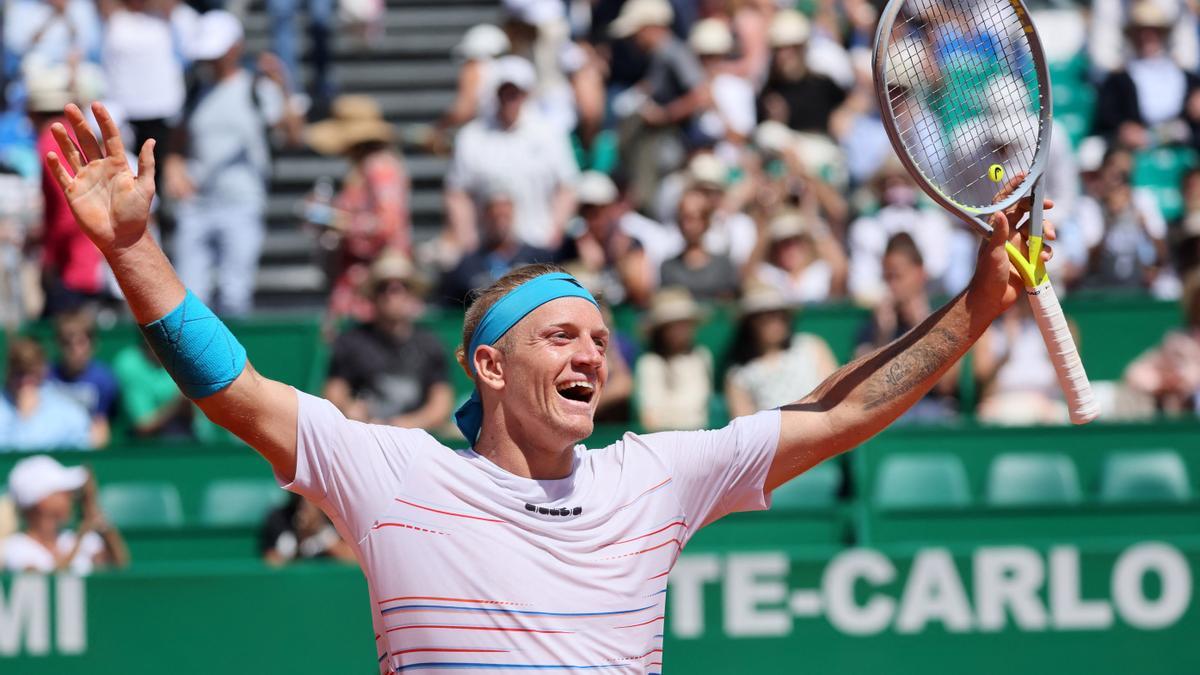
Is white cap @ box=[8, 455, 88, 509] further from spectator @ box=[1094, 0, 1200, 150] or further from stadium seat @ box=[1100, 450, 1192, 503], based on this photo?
spectator @ box=[1094, 0, 1200, 150]

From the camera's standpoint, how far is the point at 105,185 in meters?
3.12

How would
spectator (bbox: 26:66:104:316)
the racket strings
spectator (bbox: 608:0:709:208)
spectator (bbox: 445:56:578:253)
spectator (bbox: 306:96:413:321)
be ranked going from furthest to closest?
spectator (bbox: 608:0:709:208) → spectator (bbox: 445:56:578:253) → spectator (bbox: 306:96:413:321) → spectator (bbox: 26:66:104:316) → the racket strings

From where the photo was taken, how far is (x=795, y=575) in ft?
22.9

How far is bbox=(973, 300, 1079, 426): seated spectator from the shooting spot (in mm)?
8750

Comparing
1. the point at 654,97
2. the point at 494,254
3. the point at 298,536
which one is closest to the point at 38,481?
the point at 298,536

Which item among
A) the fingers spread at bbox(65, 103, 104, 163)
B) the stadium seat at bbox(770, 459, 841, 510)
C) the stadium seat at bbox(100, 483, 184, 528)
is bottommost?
the stadium seat at bbox(100, 483, 184, 528)

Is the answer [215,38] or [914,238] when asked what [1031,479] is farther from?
[215,38]

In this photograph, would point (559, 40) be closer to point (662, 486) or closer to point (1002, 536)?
point (1002, 536)

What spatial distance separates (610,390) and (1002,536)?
6.66 ft

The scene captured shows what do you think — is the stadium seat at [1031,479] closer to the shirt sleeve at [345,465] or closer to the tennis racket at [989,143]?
the tennis racket at [989,143]

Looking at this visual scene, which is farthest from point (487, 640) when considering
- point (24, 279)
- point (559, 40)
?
point (559, 40)

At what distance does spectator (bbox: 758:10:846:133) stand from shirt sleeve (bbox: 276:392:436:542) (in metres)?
8.10

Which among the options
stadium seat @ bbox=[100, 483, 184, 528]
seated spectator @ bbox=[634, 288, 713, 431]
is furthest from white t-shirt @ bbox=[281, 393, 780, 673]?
seated spectator @ bbox=[634, 288, 713, 431]

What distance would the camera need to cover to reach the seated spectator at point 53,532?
24.4ft
